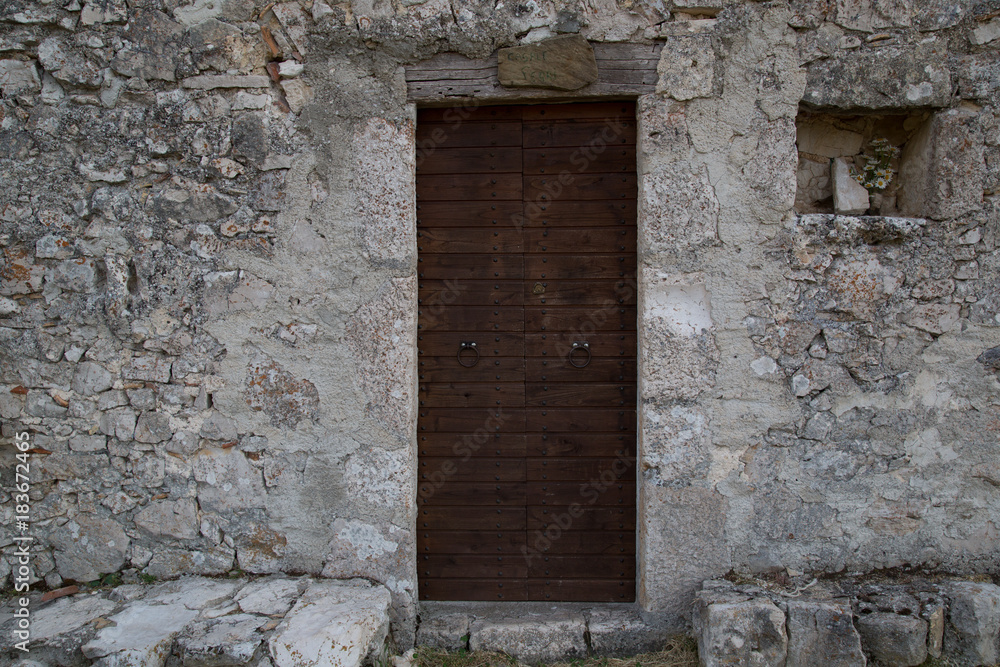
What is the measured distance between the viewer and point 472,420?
268 cm

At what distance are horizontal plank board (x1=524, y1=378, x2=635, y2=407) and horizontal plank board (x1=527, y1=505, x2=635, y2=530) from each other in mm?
470

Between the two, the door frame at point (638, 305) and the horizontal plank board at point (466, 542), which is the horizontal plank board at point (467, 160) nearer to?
the door frame at point (638, 305)

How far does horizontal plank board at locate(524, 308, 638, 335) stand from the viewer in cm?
263

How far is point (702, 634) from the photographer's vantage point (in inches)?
90.7

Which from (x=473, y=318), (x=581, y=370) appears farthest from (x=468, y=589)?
(x=473, y=318)

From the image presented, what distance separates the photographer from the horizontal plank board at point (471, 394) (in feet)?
8.77

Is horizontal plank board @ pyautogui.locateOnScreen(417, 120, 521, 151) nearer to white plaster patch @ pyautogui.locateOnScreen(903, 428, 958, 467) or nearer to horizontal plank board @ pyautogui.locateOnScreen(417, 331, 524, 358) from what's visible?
horizontal plank board @ pyautogui.locateOnScreen(417, 331, 524, 358)

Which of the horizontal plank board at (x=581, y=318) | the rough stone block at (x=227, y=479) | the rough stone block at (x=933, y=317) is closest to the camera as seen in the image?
the rough stone block at (x=933, y=317)

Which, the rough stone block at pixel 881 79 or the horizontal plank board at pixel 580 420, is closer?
the rough stone block at pixel 881 79

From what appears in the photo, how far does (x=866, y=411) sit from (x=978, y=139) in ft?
3.91

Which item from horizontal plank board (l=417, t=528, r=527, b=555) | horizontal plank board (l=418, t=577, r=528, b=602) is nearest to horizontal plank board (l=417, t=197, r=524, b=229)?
horizontal plank board (l=417, t=528, r=527, b=555)

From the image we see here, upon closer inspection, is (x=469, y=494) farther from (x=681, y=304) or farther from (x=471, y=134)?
(x=471, y=134)

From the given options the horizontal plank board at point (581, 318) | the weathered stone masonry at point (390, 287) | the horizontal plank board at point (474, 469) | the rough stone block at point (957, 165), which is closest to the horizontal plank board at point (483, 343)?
the horizontal plank board at point (581, 318)

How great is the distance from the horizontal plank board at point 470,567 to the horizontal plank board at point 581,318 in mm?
1062
